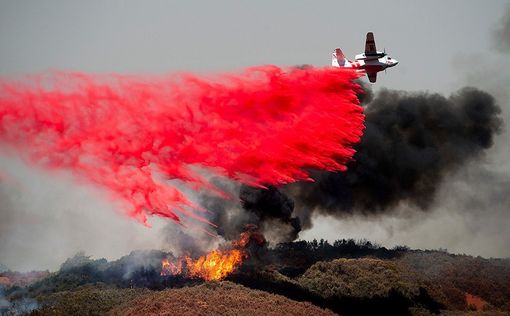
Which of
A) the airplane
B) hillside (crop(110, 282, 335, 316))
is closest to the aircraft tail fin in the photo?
the airplane

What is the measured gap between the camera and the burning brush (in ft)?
214

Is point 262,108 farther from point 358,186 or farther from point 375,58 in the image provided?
point 358,186

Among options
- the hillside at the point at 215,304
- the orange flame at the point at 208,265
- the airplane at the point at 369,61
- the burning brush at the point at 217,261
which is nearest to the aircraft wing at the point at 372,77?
the airplane at the point at 369,61

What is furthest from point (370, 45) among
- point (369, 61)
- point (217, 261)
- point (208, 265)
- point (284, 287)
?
point (208, 265)

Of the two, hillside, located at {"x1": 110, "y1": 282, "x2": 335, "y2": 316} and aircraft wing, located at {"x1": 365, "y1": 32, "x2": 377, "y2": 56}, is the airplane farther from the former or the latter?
hillside, located at {"x1": 110, "y1": 282, "x2": 335, "y2": 316}

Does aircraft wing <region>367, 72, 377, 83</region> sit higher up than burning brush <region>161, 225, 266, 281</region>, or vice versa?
aircraft wing <region>367, 72, 377, 83</region>

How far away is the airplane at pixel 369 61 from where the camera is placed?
48781mm

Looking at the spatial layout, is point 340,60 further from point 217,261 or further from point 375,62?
point 217,261

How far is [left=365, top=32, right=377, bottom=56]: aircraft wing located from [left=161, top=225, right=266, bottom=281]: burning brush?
32.3 m

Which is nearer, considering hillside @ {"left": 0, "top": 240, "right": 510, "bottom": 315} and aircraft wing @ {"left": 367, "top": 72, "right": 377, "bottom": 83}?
aircraft wing @ {"left": 367, "top": 72, "right": 377, "bottom": 83}

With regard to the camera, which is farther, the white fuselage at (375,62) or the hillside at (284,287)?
the hillside at (284,287)

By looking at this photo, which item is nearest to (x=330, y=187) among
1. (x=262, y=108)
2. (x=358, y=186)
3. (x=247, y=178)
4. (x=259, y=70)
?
(x=358, y=186)

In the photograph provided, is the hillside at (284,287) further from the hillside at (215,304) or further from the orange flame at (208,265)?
the orange flame at (208,265)

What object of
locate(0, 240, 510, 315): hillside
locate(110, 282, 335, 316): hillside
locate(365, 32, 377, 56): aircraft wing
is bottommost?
locate(0, 240, 510, 315): hillside
